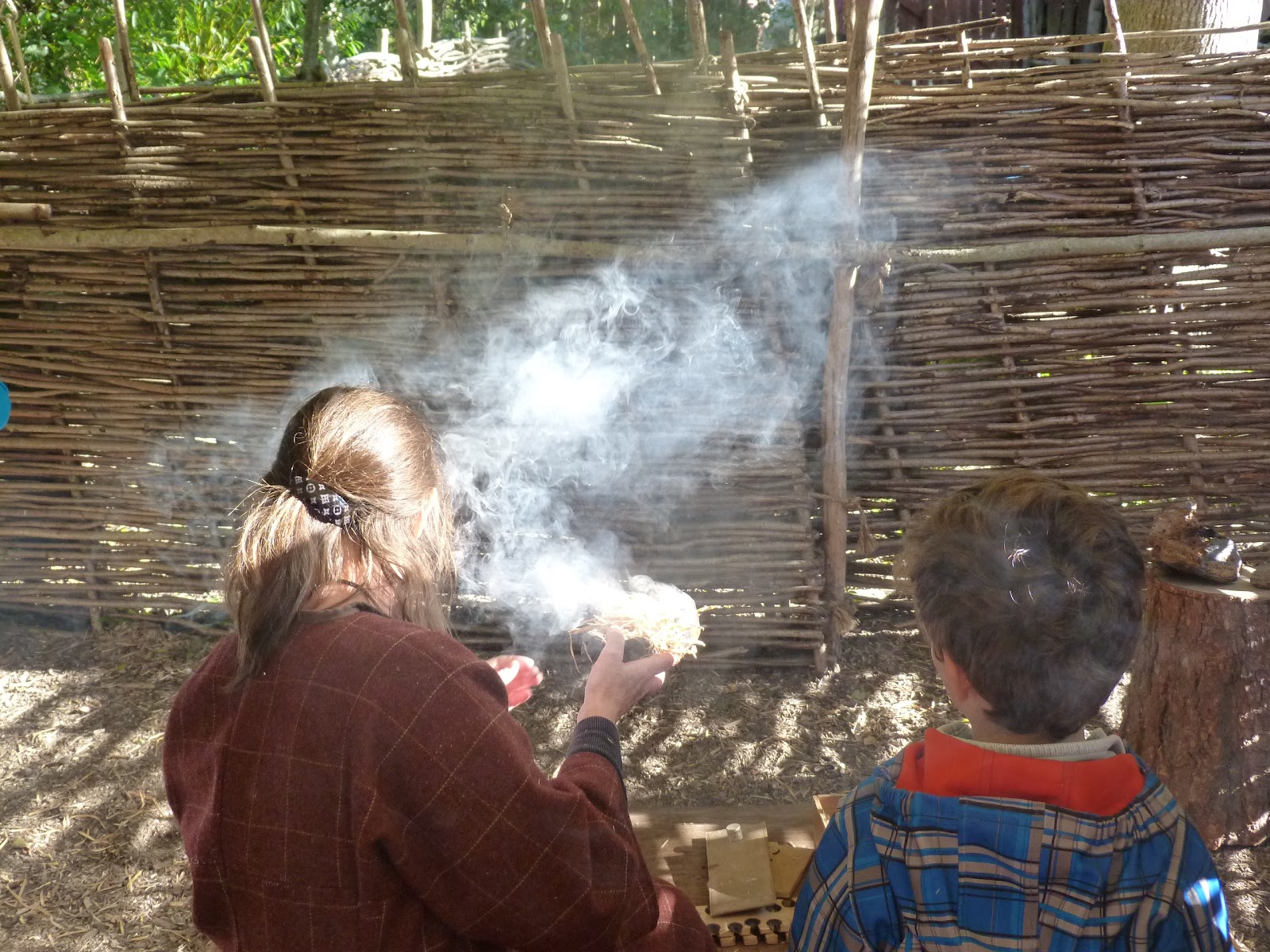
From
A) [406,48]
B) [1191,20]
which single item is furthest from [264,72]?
[1191,20]

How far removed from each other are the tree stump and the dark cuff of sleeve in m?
1.96

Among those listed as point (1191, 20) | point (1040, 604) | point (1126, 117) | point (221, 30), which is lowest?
point (1040, 604)

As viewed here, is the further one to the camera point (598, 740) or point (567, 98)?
point (567, 98)

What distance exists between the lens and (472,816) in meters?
1.37

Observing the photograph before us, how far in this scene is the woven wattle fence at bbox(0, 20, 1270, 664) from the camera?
359 centimetres

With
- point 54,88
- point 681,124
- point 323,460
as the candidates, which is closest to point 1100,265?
point 681,124

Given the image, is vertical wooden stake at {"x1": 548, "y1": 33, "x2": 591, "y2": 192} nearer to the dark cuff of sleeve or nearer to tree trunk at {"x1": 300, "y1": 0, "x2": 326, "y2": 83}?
tree trunk at {"x1": 300, "y1": 0, "x2": 326, "y2": 83}

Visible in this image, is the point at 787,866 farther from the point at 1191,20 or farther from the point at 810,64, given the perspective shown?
the point at 1191,20

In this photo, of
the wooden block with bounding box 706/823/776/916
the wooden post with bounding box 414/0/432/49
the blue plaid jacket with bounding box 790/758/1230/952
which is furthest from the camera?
the wooden post with bounding box 414/0/432/49

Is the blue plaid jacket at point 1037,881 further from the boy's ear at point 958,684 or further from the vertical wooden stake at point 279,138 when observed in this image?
the vertical wooden stake at point 279,138

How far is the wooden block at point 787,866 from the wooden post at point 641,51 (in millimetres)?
2637

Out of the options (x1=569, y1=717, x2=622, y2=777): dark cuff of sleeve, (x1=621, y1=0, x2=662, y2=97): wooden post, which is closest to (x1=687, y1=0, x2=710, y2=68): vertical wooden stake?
(x1=621, y1=0, x2=662, y2=97): wooden post

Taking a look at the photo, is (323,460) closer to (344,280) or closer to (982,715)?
(982,715)

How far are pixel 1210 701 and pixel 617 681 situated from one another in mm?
1981
